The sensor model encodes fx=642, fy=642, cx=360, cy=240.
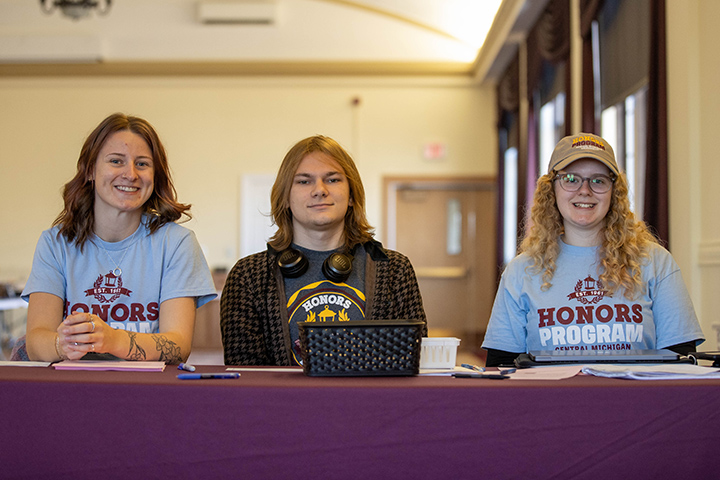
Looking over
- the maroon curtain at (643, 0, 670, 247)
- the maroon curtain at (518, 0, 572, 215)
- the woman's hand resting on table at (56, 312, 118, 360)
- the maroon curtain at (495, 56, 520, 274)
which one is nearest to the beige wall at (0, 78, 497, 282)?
the maroon curtain at (495, 56, 520, 274)

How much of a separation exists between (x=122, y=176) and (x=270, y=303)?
0.53 metres

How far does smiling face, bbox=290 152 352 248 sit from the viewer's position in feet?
6.09

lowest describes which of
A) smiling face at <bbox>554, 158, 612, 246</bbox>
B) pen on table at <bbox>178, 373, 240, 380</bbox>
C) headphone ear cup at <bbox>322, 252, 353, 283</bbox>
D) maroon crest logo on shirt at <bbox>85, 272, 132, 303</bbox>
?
pen on table at <bbox>178, 373, 240, 380</bbox>

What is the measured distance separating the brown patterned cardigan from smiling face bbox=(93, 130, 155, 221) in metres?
0.36

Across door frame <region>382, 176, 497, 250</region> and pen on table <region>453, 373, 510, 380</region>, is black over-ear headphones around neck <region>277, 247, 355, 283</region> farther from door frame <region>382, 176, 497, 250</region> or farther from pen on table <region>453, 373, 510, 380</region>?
door frame <region>382, 176, 497, 250</region>

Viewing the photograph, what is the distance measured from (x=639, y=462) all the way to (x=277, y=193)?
126cm

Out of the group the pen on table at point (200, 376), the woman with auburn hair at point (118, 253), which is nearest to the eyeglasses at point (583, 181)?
the woman with auburn hair at point (118, 253)

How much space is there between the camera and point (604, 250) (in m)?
1.81

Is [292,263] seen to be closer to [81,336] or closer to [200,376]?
[81,336]

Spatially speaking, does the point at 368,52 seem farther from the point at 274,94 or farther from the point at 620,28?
the point at 620,28

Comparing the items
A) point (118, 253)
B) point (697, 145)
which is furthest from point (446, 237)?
point (118, 253)

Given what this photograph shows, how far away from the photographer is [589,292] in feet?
5.81

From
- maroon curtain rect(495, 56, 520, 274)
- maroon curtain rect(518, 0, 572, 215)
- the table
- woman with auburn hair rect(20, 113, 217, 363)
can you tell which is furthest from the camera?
maroon curtain rect(495, 56, 520, 274)

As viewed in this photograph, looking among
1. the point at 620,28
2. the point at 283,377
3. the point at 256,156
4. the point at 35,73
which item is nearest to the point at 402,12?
the point at 256,156
